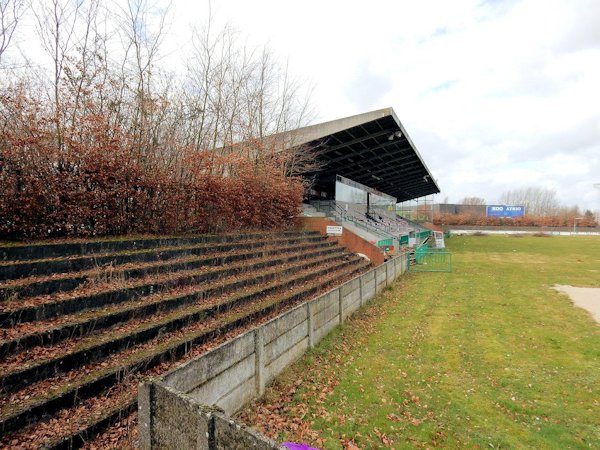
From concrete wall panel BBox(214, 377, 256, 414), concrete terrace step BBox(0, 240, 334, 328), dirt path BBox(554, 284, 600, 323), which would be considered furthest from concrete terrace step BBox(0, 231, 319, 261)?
dirt path BBox(554, 284, 600, 323)

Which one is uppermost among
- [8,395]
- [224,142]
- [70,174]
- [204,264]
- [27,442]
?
[224,142]

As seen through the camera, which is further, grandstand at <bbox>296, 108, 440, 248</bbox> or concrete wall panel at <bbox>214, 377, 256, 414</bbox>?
grandstand at <bbox>296, 108, 440, 248</bbox>

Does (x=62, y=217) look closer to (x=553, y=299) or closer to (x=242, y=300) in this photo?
(x=242, y=300)

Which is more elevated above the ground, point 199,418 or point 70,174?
point 70,174

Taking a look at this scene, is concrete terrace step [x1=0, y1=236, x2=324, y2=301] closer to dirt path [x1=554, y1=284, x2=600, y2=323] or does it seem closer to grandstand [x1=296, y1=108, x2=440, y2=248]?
grandstand [x1=296, y1=108, x2=440, y2=248]

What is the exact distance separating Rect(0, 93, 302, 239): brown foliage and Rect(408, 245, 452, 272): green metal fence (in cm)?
1215

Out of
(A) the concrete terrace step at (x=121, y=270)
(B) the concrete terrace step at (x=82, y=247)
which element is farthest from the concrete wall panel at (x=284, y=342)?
(B) the concrete terrace step at (x=82, y=247)

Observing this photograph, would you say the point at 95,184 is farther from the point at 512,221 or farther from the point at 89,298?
the point at 512,221

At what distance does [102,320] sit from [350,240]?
45.4 ft

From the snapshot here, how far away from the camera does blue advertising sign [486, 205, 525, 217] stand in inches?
3034

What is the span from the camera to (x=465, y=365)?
6.24 meters

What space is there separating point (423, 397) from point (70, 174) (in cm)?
761

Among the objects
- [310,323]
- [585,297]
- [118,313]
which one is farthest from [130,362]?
[585,297]

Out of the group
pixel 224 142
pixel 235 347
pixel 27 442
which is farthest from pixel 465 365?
pixel 224 142
